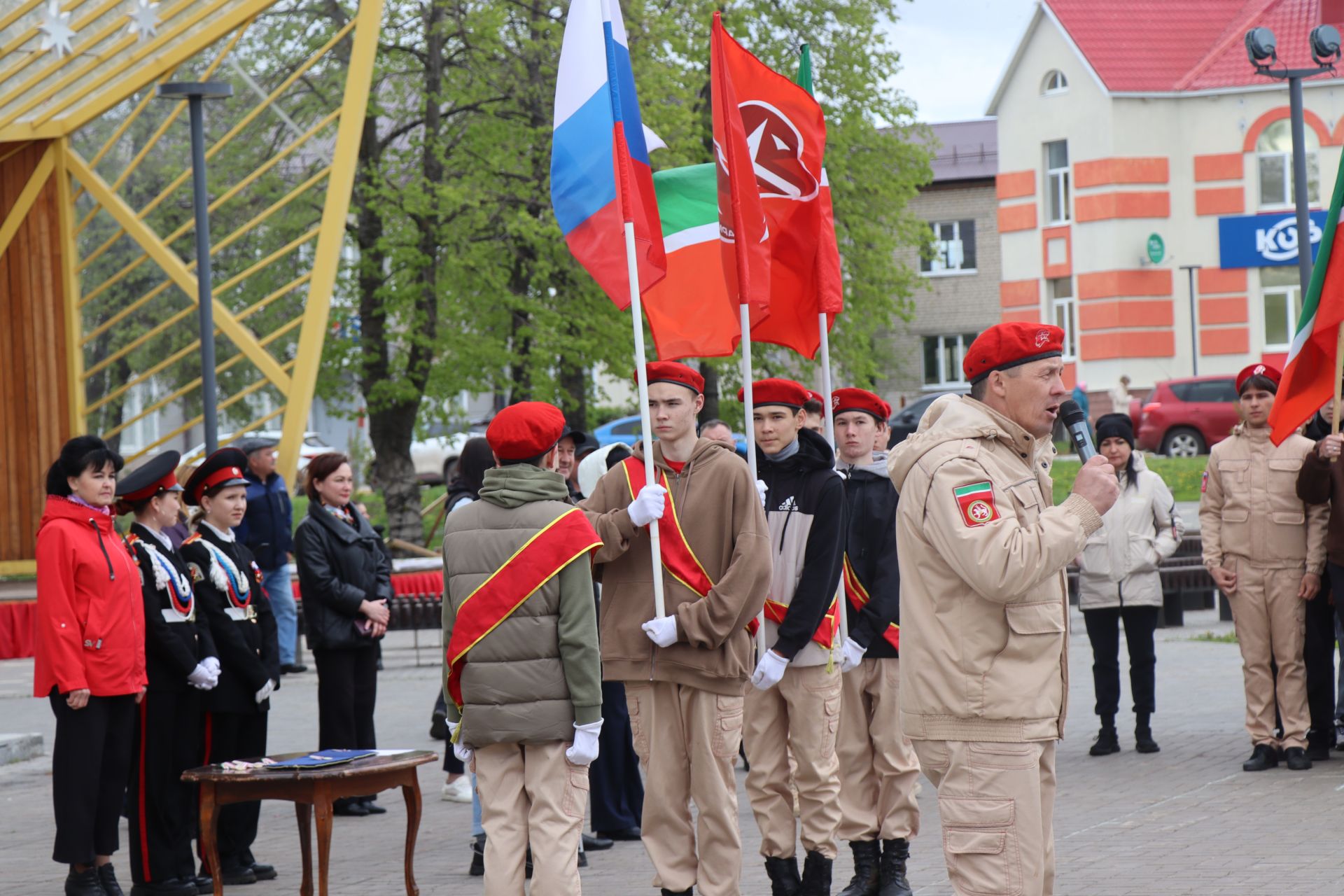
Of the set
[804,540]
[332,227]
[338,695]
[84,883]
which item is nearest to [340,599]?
[338,695]

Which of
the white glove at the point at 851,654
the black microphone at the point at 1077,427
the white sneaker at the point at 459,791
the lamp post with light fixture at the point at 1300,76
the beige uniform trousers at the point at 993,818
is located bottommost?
the white sneaker at the point at 459,791

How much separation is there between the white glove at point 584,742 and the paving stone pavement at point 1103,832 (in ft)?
5.29

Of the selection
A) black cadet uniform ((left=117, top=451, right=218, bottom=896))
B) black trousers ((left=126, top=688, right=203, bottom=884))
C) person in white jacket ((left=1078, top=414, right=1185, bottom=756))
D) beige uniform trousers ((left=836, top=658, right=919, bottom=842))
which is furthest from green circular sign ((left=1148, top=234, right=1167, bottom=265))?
black trousers ((left=126, top=688, right=203, bottom=884))

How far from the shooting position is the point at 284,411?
18688 mm

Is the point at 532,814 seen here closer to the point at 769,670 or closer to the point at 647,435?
the point at 769,670

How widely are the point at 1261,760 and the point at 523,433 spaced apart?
545cm

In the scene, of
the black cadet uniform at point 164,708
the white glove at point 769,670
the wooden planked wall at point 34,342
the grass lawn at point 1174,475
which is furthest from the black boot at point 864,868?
the grass lawn at point 1174,475

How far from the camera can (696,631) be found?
6.35 meters

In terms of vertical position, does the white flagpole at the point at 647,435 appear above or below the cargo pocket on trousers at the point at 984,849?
Result: above

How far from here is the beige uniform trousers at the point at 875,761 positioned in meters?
7.20

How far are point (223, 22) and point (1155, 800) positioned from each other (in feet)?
41.1

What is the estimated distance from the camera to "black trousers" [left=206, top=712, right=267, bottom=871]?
25.5 ft

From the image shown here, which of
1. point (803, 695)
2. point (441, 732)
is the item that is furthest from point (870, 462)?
point (441, 732)

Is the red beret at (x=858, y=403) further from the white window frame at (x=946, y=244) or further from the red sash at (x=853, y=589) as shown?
the white window frame at (x=946, y=244)
